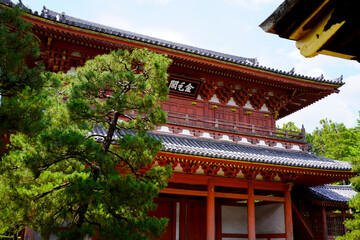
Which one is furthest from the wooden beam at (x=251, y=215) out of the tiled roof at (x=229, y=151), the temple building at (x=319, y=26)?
the temple building at (x=319, y=26)

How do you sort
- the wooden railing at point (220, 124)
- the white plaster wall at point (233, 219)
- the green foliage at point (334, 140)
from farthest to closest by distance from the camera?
the green foliage at point (334, 140)
the white plaster wall at point (233, 219)
the wooden railing at point (220, 124)

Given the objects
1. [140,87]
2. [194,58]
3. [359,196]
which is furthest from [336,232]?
[140,87]

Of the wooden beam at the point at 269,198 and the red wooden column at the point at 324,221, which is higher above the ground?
the wooden beam at the point at 269,198

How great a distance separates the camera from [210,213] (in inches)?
423

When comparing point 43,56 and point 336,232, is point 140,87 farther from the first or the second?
point 336,232

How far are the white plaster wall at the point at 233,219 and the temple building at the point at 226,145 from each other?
41mm

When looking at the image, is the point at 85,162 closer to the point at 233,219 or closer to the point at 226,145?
the point at 226,145

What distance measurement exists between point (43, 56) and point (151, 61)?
5.80 metres

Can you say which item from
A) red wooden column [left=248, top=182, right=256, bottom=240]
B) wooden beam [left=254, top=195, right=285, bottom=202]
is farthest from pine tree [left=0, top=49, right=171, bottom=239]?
wooden beam [left=254, top=195, right=285, bottom=202]

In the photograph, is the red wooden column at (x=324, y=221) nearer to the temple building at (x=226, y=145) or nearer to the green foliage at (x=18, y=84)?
the temple building at (x=226, y=145)

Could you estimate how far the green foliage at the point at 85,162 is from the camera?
5.13 metres

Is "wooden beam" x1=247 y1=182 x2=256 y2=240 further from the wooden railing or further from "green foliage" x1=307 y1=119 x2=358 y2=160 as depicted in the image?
"green foliage" x1=307 y1=119 x2=358 y2=160

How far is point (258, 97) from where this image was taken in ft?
45.9

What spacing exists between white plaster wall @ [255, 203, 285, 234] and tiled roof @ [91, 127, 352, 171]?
229cm
